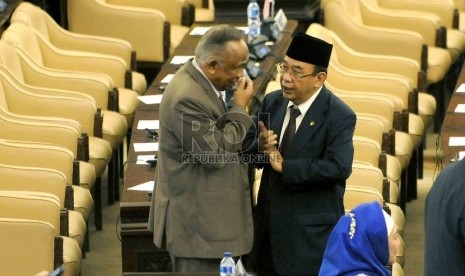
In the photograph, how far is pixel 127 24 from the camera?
11.8 meters

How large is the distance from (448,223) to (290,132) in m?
1.45

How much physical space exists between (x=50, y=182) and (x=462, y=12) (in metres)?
5.71

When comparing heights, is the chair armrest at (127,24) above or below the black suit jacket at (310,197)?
below

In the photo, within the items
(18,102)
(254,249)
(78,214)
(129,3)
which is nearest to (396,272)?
(254,249)

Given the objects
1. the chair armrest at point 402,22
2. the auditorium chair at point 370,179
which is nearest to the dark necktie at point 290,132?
the auditorium chair at point 370,179

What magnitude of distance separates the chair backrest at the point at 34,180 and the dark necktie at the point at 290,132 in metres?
1.75

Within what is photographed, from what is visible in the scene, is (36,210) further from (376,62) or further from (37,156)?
(376,62)

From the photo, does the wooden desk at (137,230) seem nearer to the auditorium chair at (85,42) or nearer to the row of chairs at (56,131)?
the row of chairs at (56,131)

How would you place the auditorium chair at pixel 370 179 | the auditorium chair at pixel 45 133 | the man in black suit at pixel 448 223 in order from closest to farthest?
the man in black suit at pixel 448 223 → the auditorium chair at pixel 370 179 → the auditorium chair at pixel 45 133

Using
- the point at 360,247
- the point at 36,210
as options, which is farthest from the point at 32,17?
the point at 360,247

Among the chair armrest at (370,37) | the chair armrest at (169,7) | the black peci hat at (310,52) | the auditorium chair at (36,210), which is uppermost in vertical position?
the black peci hat at (310,52)

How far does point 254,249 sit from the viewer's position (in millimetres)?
7051

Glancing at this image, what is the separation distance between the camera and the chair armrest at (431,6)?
12.8m

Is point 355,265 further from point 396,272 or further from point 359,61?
point 359,61
